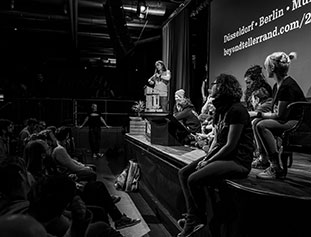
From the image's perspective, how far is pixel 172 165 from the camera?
10.9 ft

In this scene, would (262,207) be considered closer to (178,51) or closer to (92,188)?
(92,188)

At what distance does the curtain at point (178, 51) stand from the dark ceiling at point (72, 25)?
0.32 m

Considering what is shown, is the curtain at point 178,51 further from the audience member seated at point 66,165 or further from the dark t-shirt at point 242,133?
the dark t-shirt at point 242,133

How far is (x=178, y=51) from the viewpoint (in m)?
8.20

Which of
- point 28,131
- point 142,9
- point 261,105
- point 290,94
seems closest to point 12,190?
point 290,94

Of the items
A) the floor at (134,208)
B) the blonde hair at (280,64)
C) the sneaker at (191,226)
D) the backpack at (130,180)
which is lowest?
the floor at (134,208)

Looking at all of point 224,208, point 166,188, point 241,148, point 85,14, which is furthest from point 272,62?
point 85,14

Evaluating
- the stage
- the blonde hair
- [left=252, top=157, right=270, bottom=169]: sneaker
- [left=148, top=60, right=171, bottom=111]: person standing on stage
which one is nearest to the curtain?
[left=148, top=60, right=171, bottom=111]: person standing on stage

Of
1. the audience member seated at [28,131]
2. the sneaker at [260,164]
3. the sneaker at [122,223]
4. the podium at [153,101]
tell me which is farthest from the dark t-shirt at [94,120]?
the sneaker at [260,164]

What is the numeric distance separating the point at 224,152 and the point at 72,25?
7710mm

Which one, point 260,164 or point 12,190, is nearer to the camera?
point 12,190

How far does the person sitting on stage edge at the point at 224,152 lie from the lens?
6.85 ft

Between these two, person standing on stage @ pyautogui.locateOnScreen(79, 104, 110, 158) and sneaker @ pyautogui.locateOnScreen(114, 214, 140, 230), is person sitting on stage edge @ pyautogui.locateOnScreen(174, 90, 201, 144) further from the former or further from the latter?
person standing on stage @ pyautogui.locateOnScreen(79, 104, 110, 158)

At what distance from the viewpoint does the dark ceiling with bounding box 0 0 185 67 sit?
7.34 metres
